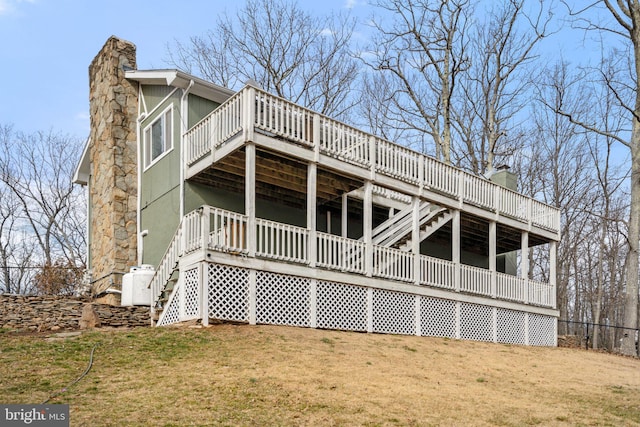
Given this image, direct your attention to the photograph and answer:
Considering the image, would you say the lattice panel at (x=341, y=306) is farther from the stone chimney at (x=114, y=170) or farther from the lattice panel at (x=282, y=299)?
the stone chimney at (x=114, y=170)

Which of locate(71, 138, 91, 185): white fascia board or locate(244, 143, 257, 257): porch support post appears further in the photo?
locate(71, 138, 91, 185): white fascia board

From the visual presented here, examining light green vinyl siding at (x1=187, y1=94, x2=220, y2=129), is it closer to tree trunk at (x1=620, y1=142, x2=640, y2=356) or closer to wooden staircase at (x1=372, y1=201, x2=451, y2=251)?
wooden staircase at (x1=372, y1=201, x2=451, y2=251)

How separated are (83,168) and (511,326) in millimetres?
14144

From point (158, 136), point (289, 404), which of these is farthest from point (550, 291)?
point (289, 404)

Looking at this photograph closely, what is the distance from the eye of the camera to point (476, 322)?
62.8 feet

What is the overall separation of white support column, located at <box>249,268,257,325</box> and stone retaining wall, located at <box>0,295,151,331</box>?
3.19 meters

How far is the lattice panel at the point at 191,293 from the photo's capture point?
1395 cm

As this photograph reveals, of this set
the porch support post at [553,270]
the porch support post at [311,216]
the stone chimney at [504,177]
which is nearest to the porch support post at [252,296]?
the porch support post at [311,216]

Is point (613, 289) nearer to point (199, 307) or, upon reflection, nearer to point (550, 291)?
point (550, 291)

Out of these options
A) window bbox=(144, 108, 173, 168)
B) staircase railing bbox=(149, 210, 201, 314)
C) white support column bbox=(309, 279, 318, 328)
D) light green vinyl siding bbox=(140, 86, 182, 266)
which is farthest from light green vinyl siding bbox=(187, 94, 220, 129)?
white support column bbox=(309, 279, 318, 328)

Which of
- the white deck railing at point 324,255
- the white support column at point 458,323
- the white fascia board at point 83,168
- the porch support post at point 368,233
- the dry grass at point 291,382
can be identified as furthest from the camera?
the white fascia board at point 83,168

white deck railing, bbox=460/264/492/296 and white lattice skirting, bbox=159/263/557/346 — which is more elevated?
white deck railing, bbox=460/264/492/296

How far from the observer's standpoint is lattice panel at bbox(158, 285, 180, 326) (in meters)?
14.6

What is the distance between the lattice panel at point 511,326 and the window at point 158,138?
9.94 meters
